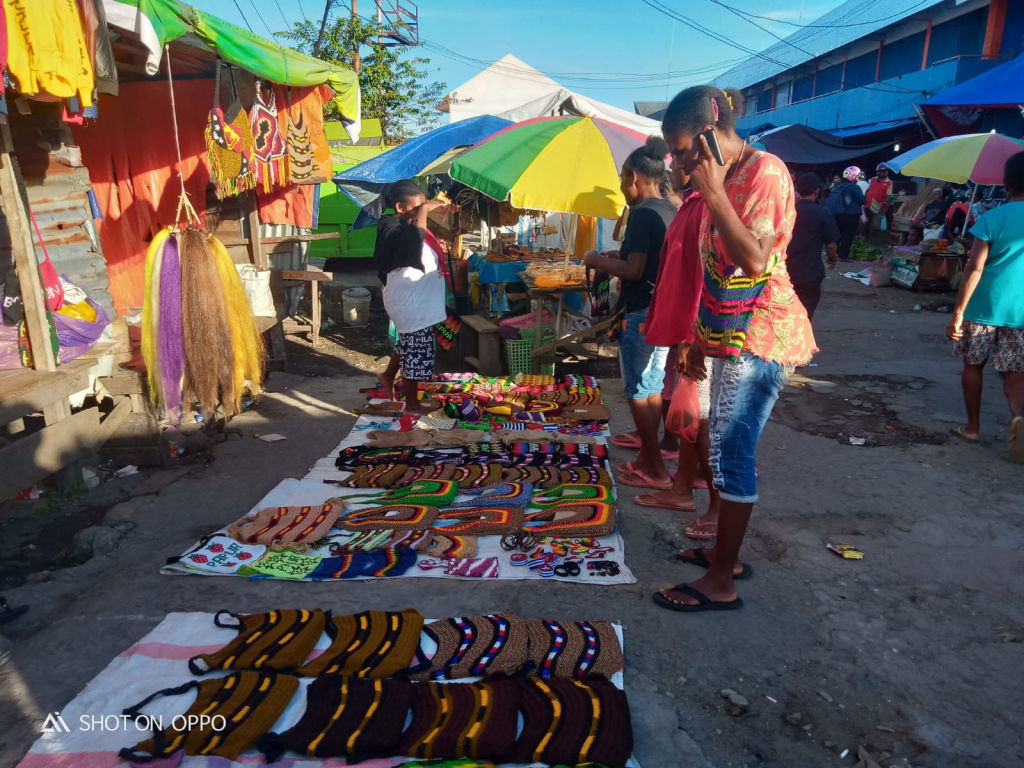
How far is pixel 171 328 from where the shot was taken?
4203mm

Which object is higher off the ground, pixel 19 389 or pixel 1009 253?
pixel 1009 253

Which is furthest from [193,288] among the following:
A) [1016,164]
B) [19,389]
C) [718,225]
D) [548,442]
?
[1016,164]

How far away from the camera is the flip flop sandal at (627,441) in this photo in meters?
4.88

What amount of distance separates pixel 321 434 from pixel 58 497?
176 cm

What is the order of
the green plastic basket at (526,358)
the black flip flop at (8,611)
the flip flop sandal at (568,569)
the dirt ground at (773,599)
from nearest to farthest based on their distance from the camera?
the dirt ground at (773,599)
the black flip flop at (8,611)
the flip flop sandal at (568,569)
the green plastic basket at (526,358)

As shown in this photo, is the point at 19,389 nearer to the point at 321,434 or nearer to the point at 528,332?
the point at 321,434

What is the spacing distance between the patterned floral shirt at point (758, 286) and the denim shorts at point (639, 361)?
1.37 meters

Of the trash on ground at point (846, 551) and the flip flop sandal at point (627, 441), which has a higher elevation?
the flip flop sandal at point (627, 441)

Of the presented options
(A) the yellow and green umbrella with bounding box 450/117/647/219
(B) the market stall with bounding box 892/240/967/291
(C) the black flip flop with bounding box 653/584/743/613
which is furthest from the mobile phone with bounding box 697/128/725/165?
(B) the market stall with bounding box 892/240/967/291

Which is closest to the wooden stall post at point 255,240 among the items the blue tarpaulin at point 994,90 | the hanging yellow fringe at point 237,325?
the hanging yellow fringe at point 237,325

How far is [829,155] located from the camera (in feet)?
59.2

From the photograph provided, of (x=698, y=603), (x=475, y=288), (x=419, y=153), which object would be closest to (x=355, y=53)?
(x=419, y=153)

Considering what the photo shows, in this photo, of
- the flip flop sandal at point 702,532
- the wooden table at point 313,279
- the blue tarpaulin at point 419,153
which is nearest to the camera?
the flip flop sandal at point 702,532

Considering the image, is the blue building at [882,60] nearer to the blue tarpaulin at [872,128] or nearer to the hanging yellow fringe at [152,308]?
the blue tarpaulin at [872,128]
